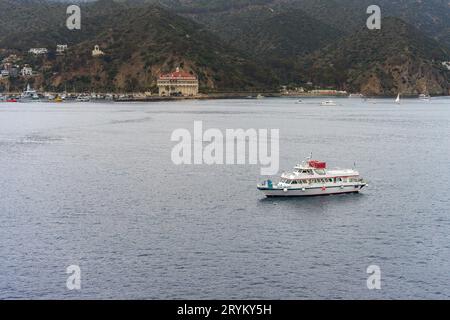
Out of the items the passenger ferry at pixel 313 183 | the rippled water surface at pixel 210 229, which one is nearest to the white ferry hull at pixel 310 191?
the passenger ferry at pixel 313 183

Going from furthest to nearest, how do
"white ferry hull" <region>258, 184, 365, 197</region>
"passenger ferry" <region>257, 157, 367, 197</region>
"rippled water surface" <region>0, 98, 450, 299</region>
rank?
"passenger ferry" <region>257, 157, 367, 197</region> → "white ferry hull" <region>258, 184, 365, 197</region> → "rippled water surface" <region>0, 98, 450, 299</region>

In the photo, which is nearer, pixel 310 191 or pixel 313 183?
pixel 310 191

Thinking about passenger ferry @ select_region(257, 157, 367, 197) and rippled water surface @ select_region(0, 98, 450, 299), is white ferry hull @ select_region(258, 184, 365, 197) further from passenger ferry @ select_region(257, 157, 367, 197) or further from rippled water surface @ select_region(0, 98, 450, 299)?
rippled water surface @ select_region(0, 98, 450, 299)

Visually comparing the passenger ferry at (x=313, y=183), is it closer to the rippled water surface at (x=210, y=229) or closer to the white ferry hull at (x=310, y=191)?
the white ferry hull at (x=310, y=191)

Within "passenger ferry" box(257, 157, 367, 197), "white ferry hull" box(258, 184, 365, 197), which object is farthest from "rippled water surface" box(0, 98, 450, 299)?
"passenger ferry" box(257, 157, 367, 197)

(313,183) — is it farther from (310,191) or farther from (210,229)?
(210,229)

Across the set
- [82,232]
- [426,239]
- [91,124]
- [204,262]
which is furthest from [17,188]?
[91,124]

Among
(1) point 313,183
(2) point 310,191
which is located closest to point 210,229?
(2) point 310,191
